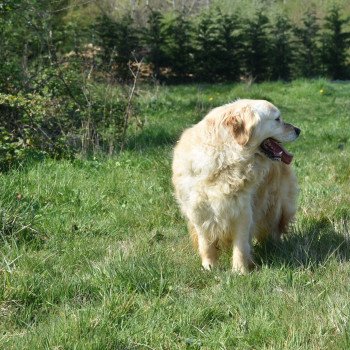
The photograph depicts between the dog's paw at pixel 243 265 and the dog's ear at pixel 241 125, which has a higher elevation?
the dog's ear at pixel 241 125

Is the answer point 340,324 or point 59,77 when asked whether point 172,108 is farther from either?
point 340,324

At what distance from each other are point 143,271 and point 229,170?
0.92 meters

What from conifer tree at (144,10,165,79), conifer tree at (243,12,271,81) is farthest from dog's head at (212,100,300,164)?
conifer tree at (243,12,271,81)

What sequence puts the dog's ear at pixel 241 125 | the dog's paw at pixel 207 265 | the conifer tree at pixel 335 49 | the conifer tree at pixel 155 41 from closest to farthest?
the dog's ear at pixel 241 125
the dog's paw at pixel 207 265
the conifer tree at pixel 155 41
the conifer tree at pixel 335 49

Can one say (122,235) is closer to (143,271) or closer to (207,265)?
(207,265)

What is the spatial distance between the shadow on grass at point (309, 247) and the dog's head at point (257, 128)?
617 mm

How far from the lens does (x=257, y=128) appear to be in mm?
3658

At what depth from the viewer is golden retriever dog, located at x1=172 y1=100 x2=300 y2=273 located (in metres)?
3.65

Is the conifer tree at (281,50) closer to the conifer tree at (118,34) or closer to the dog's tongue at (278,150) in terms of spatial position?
the conifer tree at (118,34)

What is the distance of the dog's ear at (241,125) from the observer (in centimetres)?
362

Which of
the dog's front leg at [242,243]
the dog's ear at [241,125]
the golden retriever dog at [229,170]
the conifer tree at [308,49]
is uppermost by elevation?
the dog's ear at [241,125]

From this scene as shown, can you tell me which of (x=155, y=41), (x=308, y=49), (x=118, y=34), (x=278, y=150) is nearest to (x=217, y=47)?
(x=155, y=41)

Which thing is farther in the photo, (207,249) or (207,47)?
(207,47)

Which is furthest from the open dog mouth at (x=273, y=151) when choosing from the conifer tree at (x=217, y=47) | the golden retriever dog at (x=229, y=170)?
the conifer tree at (x=217, y=47)
